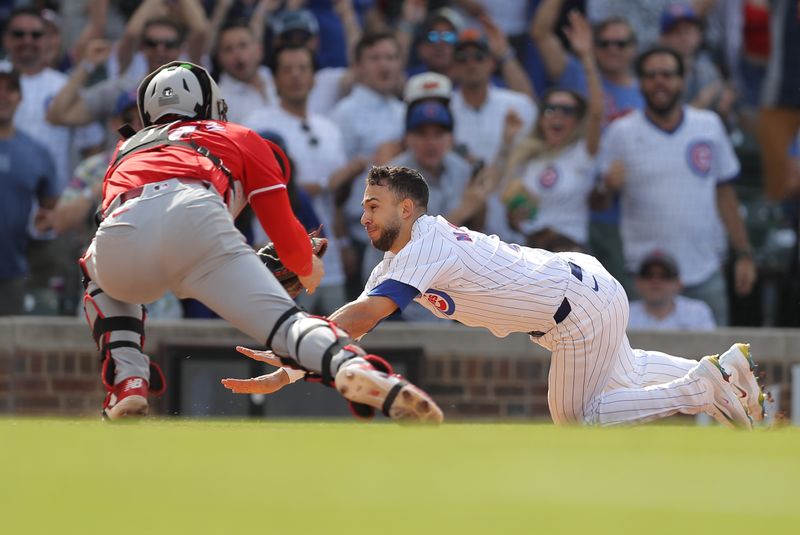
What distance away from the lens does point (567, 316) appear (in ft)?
20.2

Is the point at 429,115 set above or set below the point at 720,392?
above

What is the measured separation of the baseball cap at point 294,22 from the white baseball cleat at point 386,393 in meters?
6.42

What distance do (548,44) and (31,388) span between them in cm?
501

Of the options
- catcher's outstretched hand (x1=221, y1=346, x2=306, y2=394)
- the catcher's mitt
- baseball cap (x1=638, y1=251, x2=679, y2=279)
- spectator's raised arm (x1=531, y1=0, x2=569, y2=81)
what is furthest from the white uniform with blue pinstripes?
A: spectator's raised arm (x1=531, y1=0, x2=569, y2=81)

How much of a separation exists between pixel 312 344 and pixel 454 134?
19.3ft

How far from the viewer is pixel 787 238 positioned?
1096 centimetres

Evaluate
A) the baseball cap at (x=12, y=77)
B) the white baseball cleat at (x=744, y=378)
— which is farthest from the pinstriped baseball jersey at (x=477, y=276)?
the baseball cap at (x=12, y=77)

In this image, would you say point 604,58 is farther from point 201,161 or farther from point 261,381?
point 201,161

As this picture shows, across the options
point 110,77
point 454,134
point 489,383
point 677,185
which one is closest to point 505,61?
point 454,134

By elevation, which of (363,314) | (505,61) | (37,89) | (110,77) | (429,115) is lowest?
(363,314)

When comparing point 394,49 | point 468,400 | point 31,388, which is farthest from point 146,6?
point 468,400

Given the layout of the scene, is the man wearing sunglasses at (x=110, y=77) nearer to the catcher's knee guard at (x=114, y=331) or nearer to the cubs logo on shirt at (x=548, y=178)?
the cubs logo on shirt at (x=548, y=178)

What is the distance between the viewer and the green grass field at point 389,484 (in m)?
2.78

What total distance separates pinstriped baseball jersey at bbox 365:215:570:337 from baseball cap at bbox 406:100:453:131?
4.03 meters
